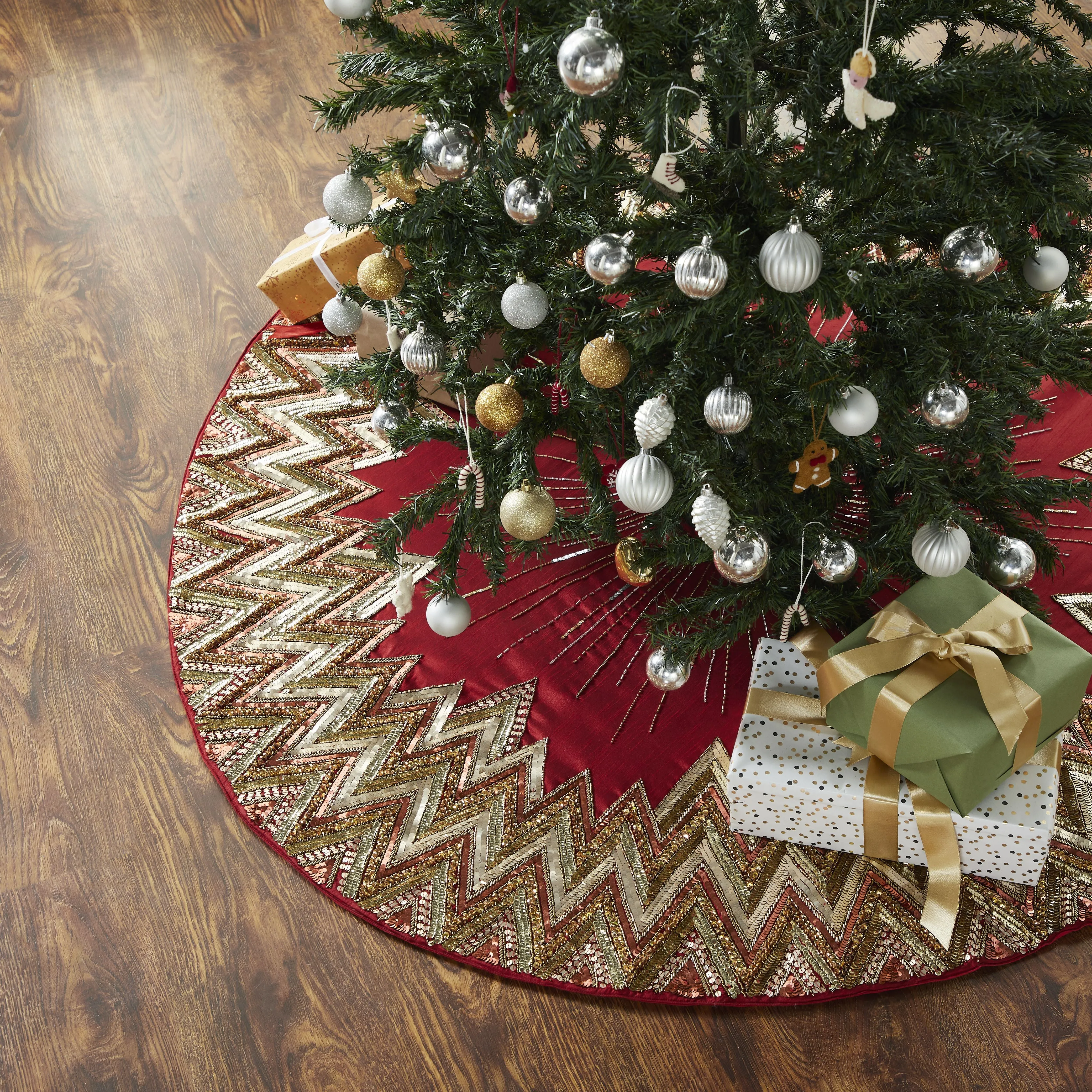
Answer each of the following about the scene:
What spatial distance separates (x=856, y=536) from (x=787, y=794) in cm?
49

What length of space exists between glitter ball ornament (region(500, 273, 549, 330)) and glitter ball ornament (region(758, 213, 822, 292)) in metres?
0.28

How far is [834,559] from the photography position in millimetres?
1315

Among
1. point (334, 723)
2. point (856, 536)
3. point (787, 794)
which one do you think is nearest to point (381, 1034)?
point (334, 723)

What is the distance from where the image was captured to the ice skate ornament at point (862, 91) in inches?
35.7

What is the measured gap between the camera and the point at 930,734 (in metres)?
1.19

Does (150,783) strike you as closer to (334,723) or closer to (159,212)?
(334,723)

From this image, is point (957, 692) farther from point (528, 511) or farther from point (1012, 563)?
point (528, 511)

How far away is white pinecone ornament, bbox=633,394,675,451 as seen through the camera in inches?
45.3

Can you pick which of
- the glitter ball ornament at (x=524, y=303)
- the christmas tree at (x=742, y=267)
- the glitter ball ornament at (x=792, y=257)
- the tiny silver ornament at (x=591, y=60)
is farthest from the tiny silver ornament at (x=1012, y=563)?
the tiny silver ornament at (x=591, y=60)

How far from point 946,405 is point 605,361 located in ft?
1.19

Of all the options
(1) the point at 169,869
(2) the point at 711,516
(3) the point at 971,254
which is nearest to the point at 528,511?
(2) the point at 711,516

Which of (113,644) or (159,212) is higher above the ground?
(159,212)

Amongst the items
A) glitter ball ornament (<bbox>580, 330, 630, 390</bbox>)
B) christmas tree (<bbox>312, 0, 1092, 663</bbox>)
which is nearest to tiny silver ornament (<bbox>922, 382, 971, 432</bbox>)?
christmas tree (<bbox>312, 0, 1092, 663</bbox>)

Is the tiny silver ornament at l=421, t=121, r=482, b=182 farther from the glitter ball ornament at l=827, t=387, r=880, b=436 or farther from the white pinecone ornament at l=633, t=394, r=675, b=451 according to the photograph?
the glitter ball ornament at l=827, t=387, r=880, b=436
